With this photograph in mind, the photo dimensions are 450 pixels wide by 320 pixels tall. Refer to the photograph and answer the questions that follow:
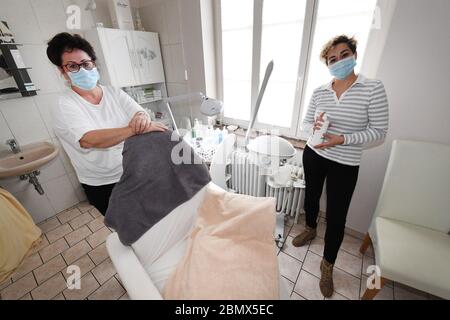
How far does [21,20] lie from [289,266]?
2.77 meters

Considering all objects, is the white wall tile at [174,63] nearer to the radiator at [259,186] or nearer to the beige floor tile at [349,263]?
the radiator at [259,186]

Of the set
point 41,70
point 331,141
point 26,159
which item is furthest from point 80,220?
point 331,141

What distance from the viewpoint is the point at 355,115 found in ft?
3.32

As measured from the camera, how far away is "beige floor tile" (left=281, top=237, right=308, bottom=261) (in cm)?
148

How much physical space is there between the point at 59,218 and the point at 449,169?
3096mm

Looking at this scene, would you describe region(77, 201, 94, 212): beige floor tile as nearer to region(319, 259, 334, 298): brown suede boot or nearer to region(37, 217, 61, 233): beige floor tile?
region(37, 217, 61, 233): beige floor tile

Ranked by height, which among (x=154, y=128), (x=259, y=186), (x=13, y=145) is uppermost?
(x=154, y=128)

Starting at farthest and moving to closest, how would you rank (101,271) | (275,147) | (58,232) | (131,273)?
1. (58,232)
2. (101,271)
3. (275,147)
4. (131,273)

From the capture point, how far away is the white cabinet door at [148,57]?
1.90 meters

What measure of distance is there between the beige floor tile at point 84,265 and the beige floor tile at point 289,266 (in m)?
1.44

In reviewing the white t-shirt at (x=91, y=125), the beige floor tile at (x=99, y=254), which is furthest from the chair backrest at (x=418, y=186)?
the beige floor tile at (x=99, y=254)

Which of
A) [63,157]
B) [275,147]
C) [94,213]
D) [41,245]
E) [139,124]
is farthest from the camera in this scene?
[94,213]

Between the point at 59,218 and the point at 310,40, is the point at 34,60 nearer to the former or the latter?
the point at 59,218

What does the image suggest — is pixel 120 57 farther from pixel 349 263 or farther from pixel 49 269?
pixel 349 263
